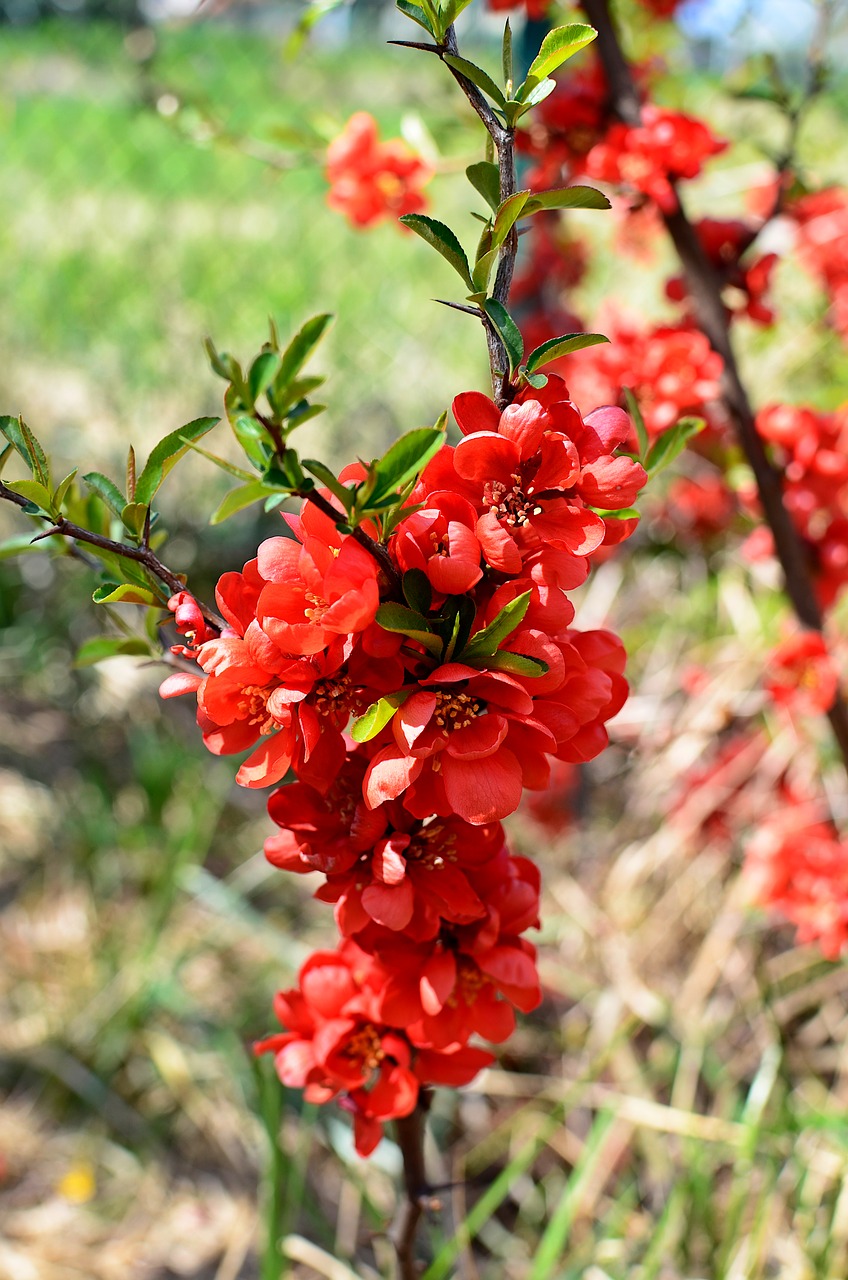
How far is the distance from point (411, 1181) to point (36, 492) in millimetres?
518

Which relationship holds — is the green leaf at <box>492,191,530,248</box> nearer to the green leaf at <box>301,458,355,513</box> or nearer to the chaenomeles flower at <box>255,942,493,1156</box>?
the green leaf at <box>301,458,355,513</box>

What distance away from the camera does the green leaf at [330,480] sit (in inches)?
18.0

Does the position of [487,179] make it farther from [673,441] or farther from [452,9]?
[673,441]

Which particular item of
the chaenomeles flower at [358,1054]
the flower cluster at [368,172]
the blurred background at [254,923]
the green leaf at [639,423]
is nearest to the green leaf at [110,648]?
the chaenomeles flower at [358,1054]

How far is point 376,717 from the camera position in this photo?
0.51 meters

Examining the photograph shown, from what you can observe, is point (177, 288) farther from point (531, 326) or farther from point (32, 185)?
point (531, 326)

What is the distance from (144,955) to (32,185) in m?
3.44

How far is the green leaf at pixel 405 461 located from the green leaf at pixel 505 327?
67mm

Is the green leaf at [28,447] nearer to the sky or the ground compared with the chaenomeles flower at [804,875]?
nearer to the sky

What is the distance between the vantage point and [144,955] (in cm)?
157

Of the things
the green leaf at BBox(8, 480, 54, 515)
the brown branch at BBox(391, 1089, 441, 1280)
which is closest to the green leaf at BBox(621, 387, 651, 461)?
the green leaf at BBox(8, 480, 54, 515)

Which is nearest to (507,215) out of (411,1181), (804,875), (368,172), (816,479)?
(411,1181)

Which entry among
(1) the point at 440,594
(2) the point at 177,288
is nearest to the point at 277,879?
(1) the point at 440,594

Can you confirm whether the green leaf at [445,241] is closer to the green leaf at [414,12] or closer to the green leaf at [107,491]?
the green leaf at [414,12]
